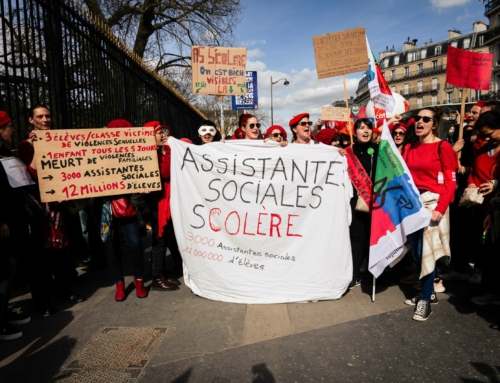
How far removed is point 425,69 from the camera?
70.6 meters

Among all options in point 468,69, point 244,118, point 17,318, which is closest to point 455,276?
point 468,69

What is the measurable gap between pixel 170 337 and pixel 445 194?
8.88 feet

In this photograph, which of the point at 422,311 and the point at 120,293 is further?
the point at 120,293

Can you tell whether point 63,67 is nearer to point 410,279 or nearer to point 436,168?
point 436,168

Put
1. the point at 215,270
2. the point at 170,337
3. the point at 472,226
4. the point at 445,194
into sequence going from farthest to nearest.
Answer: the point at 472,226 → the point at 215,270 → the point at 445,194 → the point at 170,337

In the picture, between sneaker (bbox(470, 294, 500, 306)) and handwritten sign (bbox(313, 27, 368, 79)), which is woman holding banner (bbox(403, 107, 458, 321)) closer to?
sneaker (bbox(470, 294, 500, 306))

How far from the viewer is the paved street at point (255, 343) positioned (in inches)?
93.8

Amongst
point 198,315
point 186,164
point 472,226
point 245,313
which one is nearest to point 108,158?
point 186,164

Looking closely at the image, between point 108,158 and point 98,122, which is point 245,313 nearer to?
point 108,158

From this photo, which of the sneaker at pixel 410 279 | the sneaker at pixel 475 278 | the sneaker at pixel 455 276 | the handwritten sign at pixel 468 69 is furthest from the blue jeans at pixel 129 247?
the handwritten sign at pixel 468 69

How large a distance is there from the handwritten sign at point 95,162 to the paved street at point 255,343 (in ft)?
3.96

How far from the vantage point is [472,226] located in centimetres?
432

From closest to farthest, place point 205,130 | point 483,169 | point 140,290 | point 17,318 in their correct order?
point 17,318 → point 483,169 → point 140,290 → point 205,130

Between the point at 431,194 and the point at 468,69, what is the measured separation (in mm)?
2843
